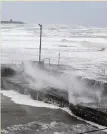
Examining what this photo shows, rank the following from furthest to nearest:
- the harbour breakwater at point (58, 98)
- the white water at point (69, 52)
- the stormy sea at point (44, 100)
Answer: the white water at point (69, 52) → the harbour breakwater at point (58, 98) → the stormy sea at point (44, 100)

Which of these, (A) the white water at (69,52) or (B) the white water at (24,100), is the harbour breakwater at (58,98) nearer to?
(B) the white water at (24,100)

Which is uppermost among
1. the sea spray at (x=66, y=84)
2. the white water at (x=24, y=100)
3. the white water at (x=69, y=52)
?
the white water at (x=69, y=52)

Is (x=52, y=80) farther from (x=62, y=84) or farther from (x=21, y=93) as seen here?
(x=21, y=93)

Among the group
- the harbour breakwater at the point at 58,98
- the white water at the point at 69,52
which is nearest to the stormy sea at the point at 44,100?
the harbour breakwater at the point at 58,98

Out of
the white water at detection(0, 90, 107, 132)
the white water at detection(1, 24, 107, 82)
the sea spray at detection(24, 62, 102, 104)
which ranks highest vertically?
the white water at detection(1, 24, 107, 82)

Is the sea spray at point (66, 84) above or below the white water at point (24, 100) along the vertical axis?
above

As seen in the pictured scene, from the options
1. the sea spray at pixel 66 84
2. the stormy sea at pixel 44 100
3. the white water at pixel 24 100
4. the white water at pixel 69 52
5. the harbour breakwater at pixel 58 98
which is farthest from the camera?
the white water at pixel 69 52

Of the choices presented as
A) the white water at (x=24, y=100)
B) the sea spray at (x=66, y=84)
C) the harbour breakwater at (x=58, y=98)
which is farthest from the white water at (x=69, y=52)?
the white water at (x=24, y=100)

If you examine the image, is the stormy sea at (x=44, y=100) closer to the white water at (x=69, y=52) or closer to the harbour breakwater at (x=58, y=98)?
the harbour breakwater at (x=58, y=98)

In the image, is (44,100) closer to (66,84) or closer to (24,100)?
(24,100)

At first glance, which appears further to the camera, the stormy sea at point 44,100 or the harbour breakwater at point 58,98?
the harbour breakwater at point 58,98

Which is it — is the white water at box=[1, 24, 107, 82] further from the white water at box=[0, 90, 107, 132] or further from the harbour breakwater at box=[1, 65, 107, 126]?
the white water at box=[0, 90, 107, 132]

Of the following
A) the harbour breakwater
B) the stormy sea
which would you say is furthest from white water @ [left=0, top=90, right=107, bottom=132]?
the harbour breakwater

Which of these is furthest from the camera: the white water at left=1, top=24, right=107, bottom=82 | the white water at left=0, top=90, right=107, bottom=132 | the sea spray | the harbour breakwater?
the white water at left=1, top=24, right=107, bottom=82
